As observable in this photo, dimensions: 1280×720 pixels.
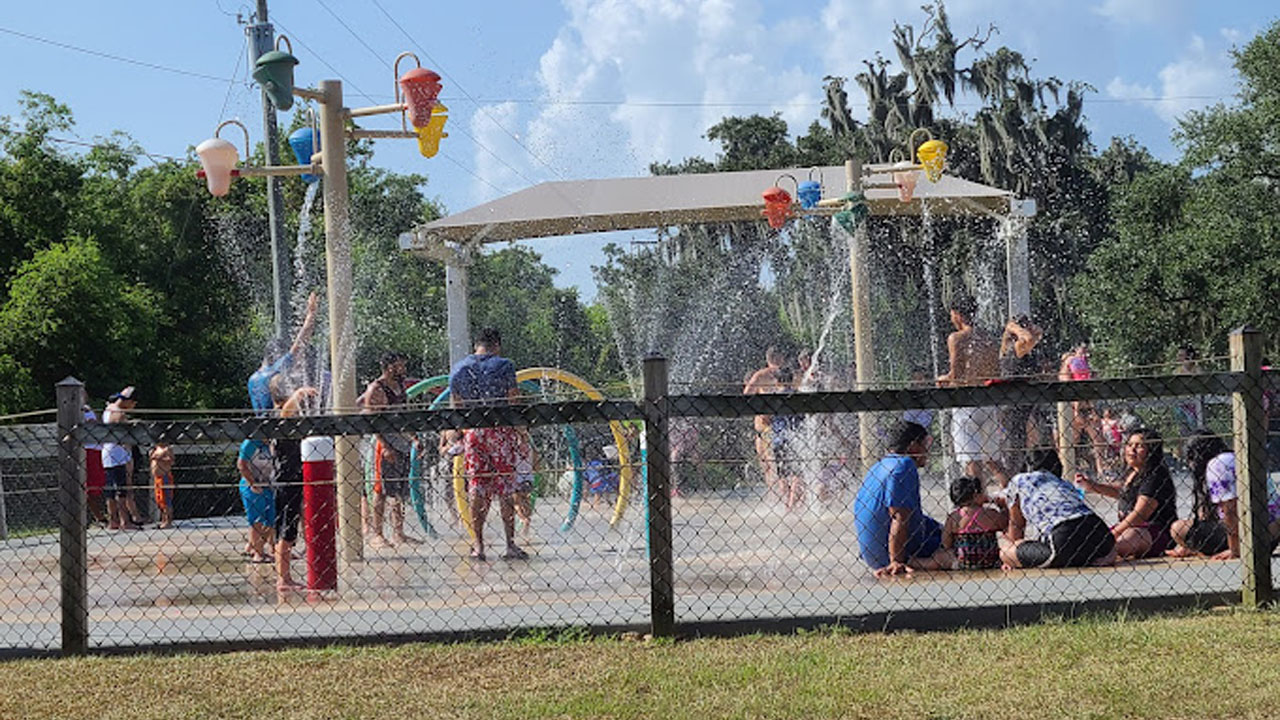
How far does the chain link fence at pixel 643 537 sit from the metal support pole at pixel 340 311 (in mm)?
34

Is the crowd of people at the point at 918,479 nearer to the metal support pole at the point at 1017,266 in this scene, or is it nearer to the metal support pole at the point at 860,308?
the metal support pole at the point at 860,308

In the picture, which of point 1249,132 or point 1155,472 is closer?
point 1155,472

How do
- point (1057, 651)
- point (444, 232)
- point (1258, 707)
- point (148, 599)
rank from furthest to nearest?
point (444, 232)
point (148, 599)
point (1057, 651)
point (1258, 707)

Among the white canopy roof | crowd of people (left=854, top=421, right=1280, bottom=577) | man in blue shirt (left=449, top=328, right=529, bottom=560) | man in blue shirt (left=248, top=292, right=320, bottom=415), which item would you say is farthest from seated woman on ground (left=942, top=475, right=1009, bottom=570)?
the white canopy roof

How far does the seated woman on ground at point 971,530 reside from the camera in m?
7.55

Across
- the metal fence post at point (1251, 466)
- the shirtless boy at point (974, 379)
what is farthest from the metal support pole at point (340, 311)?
the metal fence post at point (1251, 466)

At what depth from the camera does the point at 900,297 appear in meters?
35.4

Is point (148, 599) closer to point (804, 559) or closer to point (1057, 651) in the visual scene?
point (804, 559)

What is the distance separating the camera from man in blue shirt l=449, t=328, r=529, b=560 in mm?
9352

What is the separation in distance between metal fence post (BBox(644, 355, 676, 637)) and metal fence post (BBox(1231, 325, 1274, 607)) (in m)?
2.63

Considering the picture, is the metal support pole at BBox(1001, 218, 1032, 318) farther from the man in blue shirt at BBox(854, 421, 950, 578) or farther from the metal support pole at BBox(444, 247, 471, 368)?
the man in blue shirt at BBox(854, 421, 950, 578)

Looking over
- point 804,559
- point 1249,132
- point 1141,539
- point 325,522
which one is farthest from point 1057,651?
point 1249,132

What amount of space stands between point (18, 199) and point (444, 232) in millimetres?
14053

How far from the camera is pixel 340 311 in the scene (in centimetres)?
909
